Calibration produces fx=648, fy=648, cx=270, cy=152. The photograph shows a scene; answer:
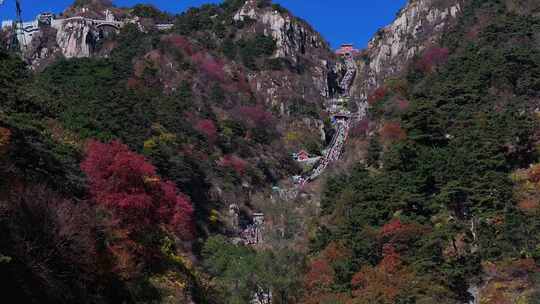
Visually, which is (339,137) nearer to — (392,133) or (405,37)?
(405,37)

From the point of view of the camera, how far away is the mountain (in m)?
27.1

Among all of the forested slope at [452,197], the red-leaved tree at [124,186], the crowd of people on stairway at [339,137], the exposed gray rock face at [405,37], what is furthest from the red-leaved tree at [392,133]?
the exposed gray rock face at [405,37]

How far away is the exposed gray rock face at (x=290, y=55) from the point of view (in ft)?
278

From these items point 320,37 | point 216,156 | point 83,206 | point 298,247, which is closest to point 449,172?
point 298,247

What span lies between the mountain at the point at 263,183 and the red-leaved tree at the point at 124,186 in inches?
4.2

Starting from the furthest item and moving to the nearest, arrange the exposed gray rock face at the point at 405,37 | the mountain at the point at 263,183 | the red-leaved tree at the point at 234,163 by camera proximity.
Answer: the exposed gray rock face at the point at 405,37 < the red-leaved tree at the point at 234,163 < the mountain at the point at 263,183

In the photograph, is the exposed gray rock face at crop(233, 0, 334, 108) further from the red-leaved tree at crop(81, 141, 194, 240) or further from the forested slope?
the red-leaved tree at crop(81, 141, 194, 240)

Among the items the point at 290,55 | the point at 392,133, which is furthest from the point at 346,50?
the point at 392,133

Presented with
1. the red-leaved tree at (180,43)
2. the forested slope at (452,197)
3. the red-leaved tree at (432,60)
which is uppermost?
the red-leaved tree at (180,43)

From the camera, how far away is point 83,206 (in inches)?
1046

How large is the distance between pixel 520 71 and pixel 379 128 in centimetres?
1326

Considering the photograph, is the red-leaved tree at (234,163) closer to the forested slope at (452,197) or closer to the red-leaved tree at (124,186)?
the forested slope at (452,197)

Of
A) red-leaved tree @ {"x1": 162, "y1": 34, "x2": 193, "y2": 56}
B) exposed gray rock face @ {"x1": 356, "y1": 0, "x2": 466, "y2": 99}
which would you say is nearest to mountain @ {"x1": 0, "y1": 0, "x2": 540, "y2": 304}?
red-leaved tree @ {"x1": 162, "y1": 34, "x2": 193, "y2": 56}

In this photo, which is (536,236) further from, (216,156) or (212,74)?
(212,74)
